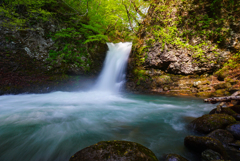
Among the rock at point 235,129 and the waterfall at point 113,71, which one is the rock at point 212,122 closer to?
the rock at point 235,129

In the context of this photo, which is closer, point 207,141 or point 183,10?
point 207,141

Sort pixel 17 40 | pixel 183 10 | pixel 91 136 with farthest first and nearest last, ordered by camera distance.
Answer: pixel 183 10, pixel 17 40, pixel 91 136

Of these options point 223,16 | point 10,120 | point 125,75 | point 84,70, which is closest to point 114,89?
point 125,75

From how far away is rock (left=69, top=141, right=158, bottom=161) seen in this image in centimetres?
164

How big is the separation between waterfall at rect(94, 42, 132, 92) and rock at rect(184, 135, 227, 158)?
27.5 ft

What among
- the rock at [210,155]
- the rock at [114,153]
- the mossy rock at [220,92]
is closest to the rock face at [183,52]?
the mossy rock at [220,92]

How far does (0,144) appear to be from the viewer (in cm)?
246

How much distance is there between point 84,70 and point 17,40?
499 cm

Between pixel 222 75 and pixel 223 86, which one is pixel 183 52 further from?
pixel 223 86

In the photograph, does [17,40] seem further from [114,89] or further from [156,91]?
[156,91]

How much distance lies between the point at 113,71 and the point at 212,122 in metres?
9.28

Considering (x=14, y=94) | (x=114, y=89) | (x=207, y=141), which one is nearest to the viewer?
(x=207, y=141)

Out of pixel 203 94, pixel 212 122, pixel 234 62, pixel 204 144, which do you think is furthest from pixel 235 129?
pixel 234 62

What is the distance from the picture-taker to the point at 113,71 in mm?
11438
